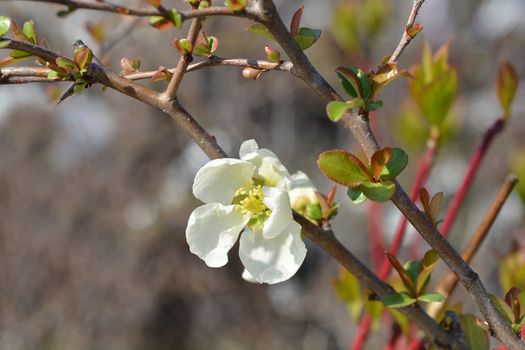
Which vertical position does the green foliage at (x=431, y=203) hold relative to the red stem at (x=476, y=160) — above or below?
above

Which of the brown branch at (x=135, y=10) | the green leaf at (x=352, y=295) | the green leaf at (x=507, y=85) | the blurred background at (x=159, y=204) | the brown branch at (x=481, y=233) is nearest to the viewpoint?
the brown branch at (x=135, y=10)

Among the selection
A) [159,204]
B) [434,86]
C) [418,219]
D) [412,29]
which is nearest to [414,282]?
[418,219]

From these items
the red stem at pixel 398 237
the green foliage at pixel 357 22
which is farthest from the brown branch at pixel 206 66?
the green foliage at pixel 357 22

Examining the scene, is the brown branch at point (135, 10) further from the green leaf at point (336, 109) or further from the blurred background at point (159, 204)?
the blurred background at point (159, 204)

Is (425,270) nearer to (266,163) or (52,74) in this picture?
(266,163)

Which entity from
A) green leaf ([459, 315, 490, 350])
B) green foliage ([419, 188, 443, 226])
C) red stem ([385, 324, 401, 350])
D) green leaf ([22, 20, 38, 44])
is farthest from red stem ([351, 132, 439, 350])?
green leaf ([22, 20, 38, 44])

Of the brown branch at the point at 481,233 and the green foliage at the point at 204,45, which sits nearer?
the green foliage at the point at 204,45
